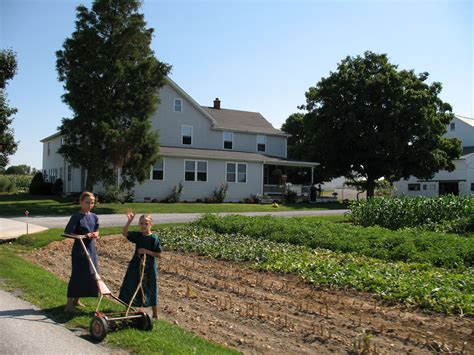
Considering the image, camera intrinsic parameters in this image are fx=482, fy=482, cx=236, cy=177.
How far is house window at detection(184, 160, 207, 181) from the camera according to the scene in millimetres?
35375

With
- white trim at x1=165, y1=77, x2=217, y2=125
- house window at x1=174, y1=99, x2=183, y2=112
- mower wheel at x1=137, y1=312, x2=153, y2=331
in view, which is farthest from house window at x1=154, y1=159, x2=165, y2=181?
mower wheel at x1=137, y1=312, x2=153, y2=331

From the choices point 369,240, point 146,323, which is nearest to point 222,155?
point 369,240

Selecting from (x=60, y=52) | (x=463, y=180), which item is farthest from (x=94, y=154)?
(x=463, y=180)

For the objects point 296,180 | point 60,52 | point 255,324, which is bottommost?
point 255,324

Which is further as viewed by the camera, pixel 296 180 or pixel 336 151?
pixel 296 180

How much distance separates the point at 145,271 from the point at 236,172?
30741 millimetres

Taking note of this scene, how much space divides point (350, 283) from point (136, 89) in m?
22.9

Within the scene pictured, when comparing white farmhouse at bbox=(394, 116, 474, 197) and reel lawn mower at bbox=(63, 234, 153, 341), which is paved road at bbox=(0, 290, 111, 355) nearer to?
reel lawn mower at bbox=(63, 234, 153, 341)

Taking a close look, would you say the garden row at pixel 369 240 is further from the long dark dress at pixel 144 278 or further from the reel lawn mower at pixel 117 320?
the reel lawn mower at pixel 117 320

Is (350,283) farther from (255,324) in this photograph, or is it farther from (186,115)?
(186,115)

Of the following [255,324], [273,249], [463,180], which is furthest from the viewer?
[463,180]

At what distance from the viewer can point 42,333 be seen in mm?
5965

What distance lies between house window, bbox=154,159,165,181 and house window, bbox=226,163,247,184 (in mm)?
5280

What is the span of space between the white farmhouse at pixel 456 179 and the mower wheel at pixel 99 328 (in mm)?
48418
